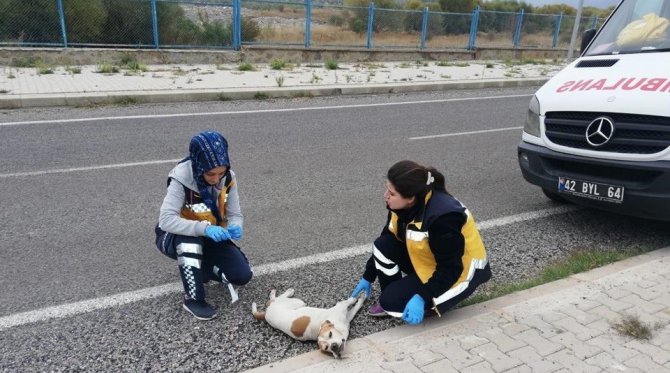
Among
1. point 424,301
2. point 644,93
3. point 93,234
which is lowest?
point 93,234

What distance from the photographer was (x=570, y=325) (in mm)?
3051

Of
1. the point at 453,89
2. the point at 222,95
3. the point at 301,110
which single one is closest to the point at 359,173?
the point at 301,110

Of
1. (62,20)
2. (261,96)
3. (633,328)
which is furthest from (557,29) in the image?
(633,328)

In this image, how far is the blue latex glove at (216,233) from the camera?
3139 mm

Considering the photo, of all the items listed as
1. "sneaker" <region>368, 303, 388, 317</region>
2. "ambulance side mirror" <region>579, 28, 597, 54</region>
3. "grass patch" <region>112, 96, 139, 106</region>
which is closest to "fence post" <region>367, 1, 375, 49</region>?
"grass patch" <region>112, 96, 139, 106</region>

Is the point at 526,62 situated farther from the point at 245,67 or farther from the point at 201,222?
the point at 201,222

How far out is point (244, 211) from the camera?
16.1ft

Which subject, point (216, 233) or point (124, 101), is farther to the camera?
point (124, 101)

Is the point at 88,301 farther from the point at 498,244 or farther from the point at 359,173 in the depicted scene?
the point at 359,173

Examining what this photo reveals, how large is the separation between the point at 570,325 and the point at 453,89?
11489 mm

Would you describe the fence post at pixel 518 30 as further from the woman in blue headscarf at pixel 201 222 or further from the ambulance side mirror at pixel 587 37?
the woman in blue headscarf at pixel 201 222

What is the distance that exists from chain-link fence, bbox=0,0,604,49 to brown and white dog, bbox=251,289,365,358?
13022 millimetres

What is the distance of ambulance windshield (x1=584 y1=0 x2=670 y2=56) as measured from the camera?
15.7ft

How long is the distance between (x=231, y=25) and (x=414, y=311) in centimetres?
1462
